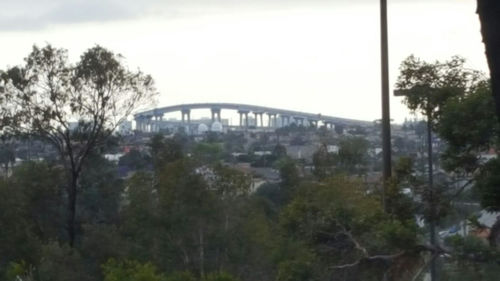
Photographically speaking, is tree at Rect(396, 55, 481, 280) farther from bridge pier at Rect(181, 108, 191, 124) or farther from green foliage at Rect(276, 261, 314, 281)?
bridge pier at Rect(181, 108, 191, 124)

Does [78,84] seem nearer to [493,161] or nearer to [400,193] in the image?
[400,193]

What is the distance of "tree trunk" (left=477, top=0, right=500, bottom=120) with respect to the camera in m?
5.78

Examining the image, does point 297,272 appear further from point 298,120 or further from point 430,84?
point 298,120

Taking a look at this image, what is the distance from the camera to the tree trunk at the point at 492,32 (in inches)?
228

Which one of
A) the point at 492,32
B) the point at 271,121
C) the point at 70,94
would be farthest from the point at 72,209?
the point at 271,121

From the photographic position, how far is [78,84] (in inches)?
1390

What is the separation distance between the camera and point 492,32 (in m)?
5.82

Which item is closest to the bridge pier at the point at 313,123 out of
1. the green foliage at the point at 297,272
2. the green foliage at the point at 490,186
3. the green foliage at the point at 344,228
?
the green foliage at the point at 344,228

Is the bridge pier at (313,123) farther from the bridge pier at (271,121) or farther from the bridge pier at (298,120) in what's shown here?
the bridge pier at (271,121)

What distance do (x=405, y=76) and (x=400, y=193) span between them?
1.43 meters

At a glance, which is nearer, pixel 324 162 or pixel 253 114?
pixel 324 162

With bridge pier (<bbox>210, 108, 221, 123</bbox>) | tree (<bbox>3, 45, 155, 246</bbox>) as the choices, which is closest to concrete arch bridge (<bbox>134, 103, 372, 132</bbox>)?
bridge pier (<bbox>210, 108, 221, 123</bbox>)

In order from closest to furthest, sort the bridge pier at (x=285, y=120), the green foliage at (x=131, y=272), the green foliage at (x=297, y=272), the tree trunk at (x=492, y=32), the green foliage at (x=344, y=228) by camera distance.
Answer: the tree trunk at (x=492, y=32) < the green foliage at (x=344, y=228) < the green foliage at (x=297, y=272) < the green foliage at (x=131, y=272) < the bridge pier at (x=285, y=120)

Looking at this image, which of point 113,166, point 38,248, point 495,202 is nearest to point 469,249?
point 495,202
